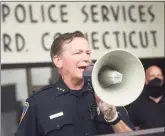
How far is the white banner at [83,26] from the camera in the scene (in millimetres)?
3092

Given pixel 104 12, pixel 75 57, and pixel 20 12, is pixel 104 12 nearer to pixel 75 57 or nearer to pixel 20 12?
pixel 20 12

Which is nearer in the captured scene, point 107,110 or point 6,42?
point 107,110

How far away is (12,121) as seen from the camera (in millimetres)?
2957

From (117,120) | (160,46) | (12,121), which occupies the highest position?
(160,46)

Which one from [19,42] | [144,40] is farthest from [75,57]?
[144,40]

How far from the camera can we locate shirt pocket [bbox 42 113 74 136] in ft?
5.47

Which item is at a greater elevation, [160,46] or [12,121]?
[160,46]

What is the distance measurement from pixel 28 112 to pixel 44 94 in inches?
5.5

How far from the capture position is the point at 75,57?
1649 mm

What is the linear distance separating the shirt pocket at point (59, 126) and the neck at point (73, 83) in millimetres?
141

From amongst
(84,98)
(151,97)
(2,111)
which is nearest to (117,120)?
(84,98)

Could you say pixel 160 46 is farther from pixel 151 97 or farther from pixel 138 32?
pixel 151 97

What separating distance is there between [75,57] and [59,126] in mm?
345

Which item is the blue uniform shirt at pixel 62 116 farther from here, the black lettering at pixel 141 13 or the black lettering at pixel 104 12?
the black lettering at pixel 141 13
